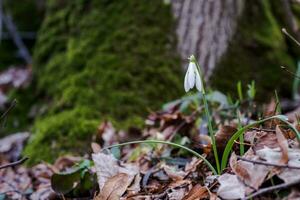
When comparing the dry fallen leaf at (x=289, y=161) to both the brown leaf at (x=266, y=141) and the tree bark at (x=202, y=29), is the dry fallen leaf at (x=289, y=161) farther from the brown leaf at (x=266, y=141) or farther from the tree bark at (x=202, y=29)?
the tree bark at (x=202, y=29)

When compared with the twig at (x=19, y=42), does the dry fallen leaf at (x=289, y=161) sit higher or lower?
lower

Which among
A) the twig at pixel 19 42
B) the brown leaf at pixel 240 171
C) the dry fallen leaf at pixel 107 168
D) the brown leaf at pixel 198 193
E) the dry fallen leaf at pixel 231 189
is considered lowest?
the dry fallen leaf at pixel 107 168

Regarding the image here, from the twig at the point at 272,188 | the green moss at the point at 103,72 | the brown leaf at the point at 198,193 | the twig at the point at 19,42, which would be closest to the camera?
the twig at the point at 272,188

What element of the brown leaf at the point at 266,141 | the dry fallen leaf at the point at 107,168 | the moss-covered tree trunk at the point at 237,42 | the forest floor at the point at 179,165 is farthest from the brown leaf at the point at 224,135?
the moss-covered tree trunk at the point at 237,42

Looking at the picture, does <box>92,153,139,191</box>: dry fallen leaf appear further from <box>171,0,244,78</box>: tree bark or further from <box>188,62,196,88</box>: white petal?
<box>171,0,244,78</box>: tree bark

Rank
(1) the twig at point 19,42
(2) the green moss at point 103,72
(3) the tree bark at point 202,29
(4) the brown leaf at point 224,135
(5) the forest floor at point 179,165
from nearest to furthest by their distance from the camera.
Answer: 1. (5) the forest floor at point 179,165
2. (4) the brown leaf at point 224,135
3. (2) the green moss at point 103,72
4. (3) the tree bark at point 202,29
5. (1) the twig at point 19,42

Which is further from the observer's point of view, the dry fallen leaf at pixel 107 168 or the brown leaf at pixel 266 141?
the dry fallen leaf at pixel 107 168

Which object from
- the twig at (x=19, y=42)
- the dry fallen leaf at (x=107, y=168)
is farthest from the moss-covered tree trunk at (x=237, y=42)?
the twig at (x=19, y=42)
